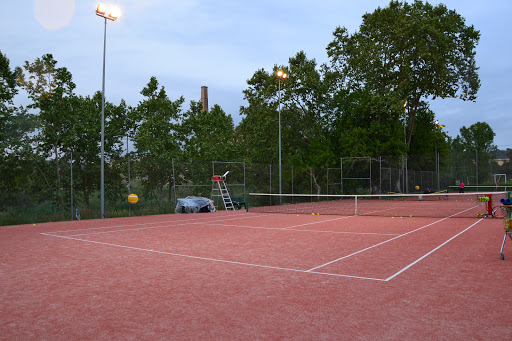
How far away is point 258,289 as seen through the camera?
18.9 feet

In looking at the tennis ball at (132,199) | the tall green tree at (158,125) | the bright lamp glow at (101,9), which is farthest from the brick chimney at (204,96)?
the tennis ball at (132,199)

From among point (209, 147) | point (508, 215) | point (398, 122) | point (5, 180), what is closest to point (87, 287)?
point (508, 215)

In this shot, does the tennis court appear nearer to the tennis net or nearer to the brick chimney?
the tennis net

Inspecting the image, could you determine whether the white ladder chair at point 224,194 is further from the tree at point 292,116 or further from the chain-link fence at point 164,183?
the tree at point 292,116

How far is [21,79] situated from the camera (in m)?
20.5

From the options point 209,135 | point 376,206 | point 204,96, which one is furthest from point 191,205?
point 204,96

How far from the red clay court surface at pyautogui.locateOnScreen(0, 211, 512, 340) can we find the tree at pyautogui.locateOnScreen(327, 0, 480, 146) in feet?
87.5

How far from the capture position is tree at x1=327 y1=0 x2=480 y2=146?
3325cm

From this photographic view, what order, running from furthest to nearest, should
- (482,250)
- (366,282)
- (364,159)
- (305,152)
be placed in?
(305,152), (364,159), (482,250), (366,282)

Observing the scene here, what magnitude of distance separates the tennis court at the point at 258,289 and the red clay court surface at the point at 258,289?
19mm

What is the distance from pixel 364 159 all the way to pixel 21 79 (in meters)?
24.9

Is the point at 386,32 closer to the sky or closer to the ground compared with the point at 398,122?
closer to the sky

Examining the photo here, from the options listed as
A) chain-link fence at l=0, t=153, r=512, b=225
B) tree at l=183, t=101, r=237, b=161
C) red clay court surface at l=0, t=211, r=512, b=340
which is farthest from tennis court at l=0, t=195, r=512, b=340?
tree at l=183, t=101, r=237, b=161

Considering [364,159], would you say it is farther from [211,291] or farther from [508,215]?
[211,291]
